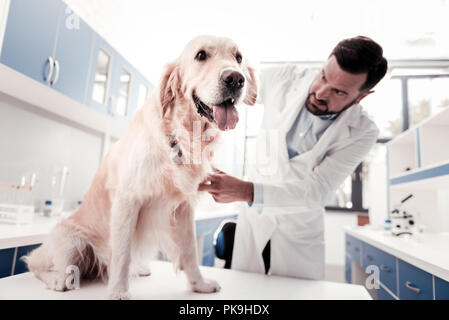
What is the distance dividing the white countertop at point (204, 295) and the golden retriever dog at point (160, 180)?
0.03 meters

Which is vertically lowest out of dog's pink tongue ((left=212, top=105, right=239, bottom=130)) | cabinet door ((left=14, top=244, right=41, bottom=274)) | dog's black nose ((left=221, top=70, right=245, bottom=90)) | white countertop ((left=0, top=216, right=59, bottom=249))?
cabinet door ((left=14, top=244, right=41, bottom=274))

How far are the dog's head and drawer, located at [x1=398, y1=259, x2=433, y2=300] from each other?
88 centimetres

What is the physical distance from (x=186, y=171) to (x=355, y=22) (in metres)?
0.50

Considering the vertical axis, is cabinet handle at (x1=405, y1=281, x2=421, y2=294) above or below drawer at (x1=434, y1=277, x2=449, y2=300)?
below

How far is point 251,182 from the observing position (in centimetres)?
68

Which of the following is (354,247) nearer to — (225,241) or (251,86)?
(225,241)

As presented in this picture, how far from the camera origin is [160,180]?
61 cm

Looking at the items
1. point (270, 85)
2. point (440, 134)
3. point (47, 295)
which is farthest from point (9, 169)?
point (440, 134)

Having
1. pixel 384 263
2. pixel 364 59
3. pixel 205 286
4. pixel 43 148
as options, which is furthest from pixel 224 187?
pixel 43 148

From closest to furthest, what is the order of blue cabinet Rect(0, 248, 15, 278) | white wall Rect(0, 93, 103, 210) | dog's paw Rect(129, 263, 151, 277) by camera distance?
dog's paw Rect(129, 263, 151, 277), blue cabinet Rect(0, 248, 15, 278), white wall Rect(0, 93, 103, 210)

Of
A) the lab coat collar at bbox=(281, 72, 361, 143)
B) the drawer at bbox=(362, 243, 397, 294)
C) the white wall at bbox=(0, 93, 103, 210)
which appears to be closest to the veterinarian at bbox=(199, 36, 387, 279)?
the lab coat collar at bbox=(281, 72, 361, 143)

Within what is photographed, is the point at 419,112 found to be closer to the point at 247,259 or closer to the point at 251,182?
the point at 251,182

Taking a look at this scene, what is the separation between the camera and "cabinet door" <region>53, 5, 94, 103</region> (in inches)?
58.0

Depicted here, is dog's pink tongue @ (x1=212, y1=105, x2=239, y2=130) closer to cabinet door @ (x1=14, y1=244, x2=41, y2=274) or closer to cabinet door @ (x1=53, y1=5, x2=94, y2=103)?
cabinet door @ (x1=14, y1=244, x2=41, y2=274)
